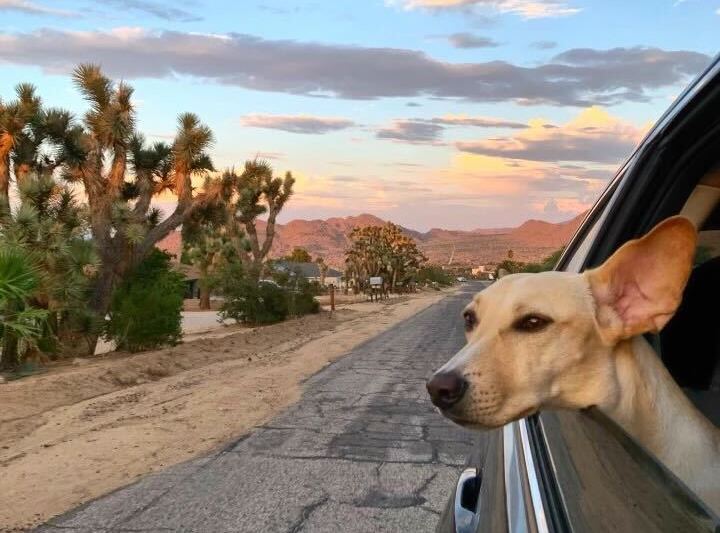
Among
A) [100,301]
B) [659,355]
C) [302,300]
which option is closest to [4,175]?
[100,301]

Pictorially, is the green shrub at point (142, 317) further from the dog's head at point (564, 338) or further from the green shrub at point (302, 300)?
the dog's head at point (564, 338)

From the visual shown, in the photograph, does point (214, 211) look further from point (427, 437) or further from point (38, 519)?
point (38, 519)

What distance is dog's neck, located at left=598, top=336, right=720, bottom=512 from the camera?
1.68 meters

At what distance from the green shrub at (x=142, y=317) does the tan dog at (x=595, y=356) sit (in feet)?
67.1

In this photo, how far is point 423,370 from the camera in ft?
44.9

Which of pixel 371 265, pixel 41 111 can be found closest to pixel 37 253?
pixel 41 111

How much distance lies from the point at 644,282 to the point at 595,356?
0.70 feet

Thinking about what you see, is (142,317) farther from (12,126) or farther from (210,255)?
(210,255)

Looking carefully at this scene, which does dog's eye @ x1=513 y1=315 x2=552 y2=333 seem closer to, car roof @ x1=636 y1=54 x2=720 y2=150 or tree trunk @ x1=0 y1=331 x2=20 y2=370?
car roof @ x1=636 y1=54 x2=720 y2=150

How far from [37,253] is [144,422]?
10389mm

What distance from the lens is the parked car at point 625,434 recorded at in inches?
51.1

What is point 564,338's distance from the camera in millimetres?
1977

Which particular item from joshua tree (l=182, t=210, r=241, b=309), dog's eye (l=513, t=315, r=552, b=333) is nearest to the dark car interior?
dog's eye (l=513, t=315, r=552, b=333)

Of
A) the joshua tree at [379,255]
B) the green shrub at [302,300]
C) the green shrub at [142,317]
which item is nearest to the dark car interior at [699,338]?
the green shrub at [142,317]
